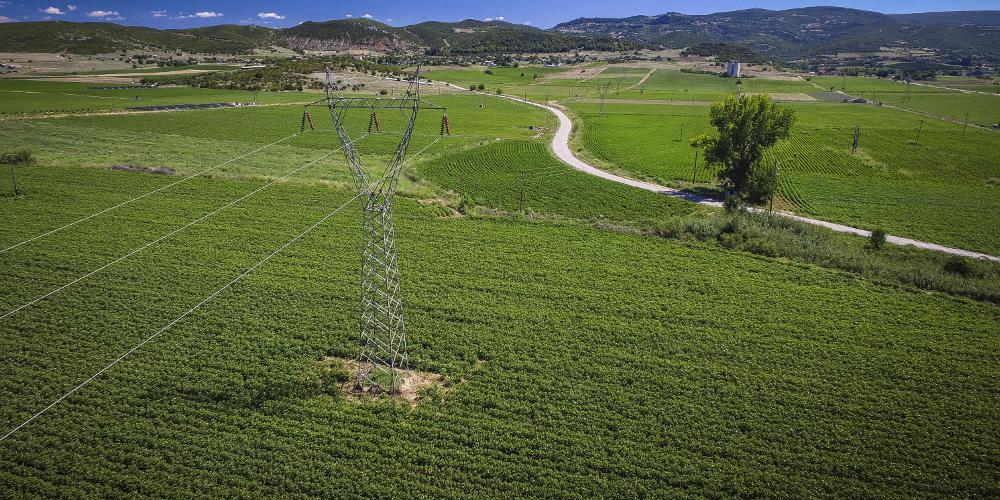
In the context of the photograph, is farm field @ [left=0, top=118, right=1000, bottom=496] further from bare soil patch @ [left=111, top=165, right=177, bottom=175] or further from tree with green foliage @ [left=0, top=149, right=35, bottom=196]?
tree with green foliage @ [left=0, top=149, right=35, bottom=196]

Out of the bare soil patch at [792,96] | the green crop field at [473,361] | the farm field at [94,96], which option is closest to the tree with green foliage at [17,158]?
the green crop field at [473,361]

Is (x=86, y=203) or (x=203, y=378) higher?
(x=86, y=203)

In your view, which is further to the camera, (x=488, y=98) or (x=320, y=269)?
(x=488, y=98)

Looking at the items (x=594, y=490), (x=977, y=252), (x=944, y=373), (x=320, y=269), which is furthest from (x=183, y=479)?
(x=977, y=252)

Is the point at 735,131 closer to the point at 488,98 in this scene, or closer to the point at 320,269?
the point at 320,269

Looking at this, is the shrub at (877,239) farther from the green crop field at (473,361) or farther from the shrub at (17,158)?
the shrub at (17,158)

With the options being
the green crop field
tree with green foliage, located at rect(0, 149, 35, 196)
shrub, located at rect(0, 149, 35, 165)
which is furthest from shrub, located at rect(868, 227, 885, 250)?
tree with green foliage, located at rect(0, 149, 35, 196)
